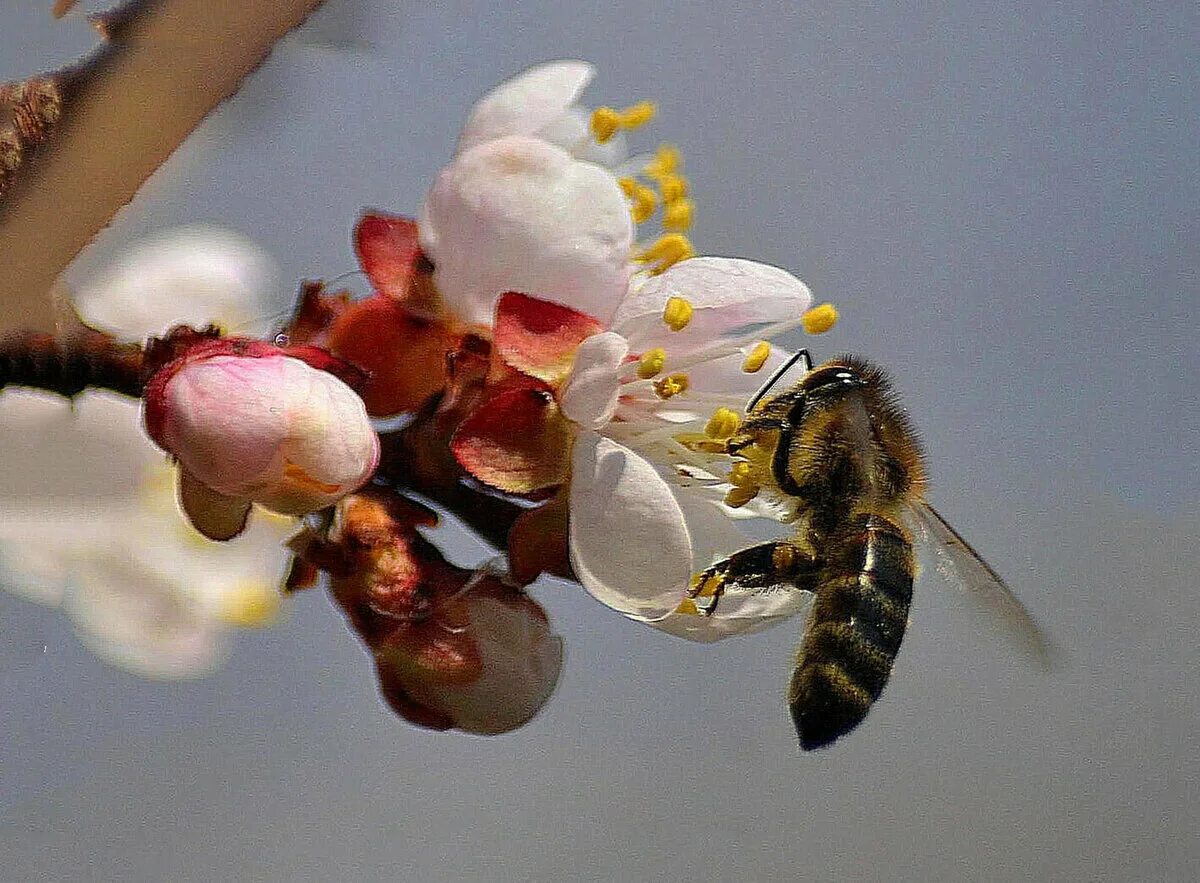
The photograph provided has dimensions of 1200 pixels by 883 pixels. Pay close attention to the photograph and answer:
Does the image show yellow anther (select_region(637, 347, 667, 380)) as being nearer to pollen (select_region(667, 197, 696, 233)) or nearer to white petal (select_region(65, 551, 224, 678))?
pollen (select_region(667, 197, 696, 233))

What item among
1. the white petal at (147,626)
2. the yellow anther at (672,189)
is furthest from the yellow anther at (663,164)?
the white petal at (147,626)

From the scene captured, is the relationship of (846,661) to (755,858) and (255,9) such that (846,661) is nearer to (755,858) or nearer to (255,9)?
(255,9)

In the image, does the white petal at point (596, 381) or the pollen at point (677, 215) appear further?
the pollen at point (677, 215)

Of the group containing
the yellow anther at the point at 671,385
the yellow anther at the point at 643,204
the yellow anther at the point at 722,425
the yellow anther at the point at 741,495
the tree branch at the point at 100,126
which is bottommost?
the yellow anther at the point at 741,495

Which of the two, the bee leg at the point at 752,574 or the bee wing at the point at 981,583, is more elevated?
the bee leg at the point at 752,574

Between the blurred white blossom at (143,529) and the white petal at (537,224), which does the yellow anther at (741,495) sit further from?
the blurred white blossom at (143,529)
